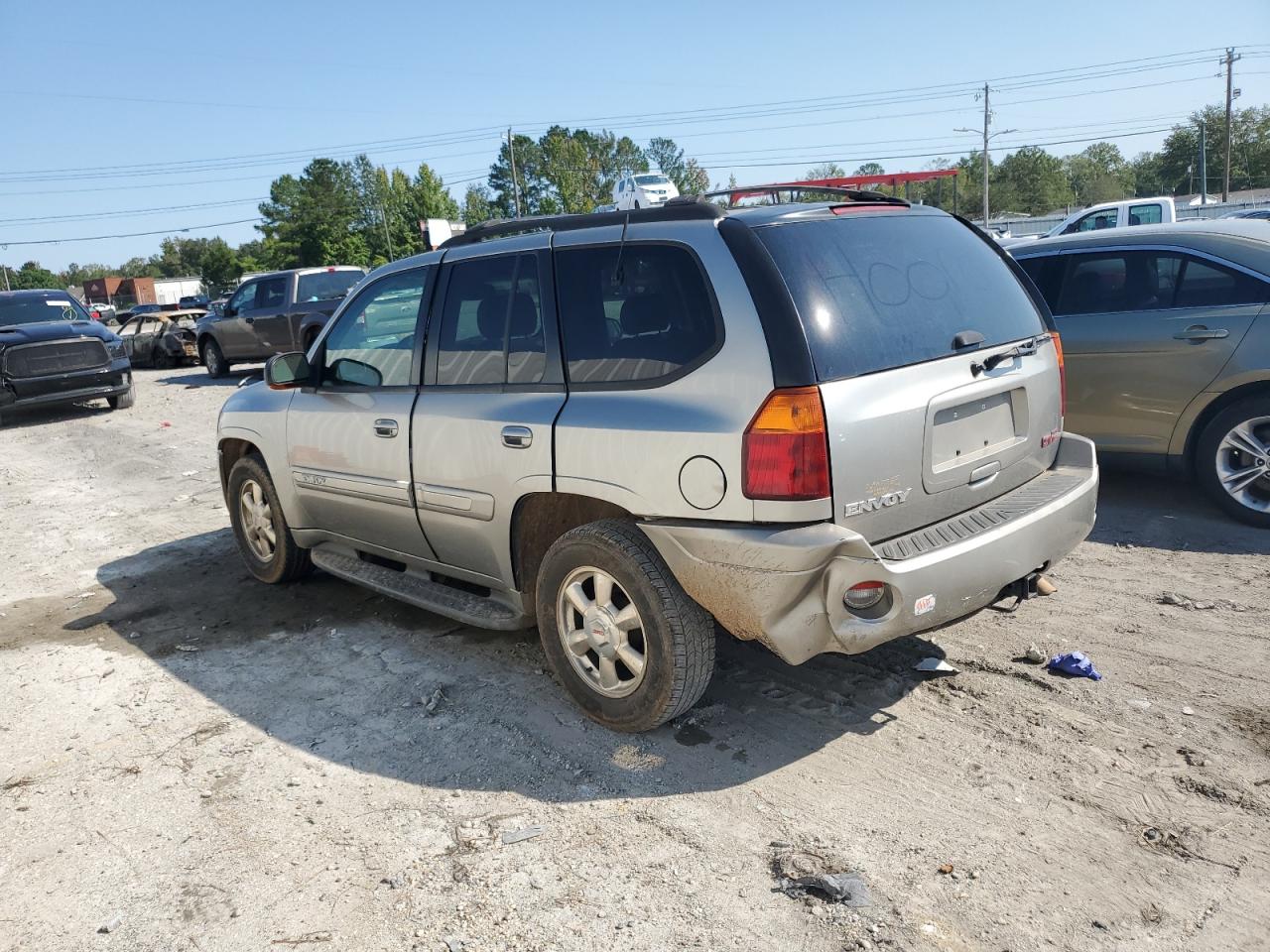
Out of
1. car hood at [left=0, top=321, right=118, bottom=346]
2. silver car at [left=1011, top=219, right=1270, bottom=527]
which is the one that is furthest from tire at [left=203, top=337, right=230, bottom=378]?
silver car at [left=1011, top=219, right=1270, bottom=527]

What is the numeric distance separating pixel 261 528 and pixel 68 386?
1080 cm

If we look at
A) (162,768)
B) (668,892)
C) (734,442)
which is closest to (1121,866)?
(668,892)

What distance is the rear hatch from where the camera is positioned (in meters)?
3.21

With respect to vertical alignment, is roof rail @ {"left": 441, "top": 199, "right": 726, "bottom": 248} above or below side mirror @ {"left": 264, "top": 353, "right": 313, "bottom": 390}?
above

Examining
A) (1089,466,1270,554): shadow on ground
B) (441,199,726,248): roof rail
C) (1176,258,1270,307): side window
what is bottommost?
(1089,466,1270,554): shadow on ground

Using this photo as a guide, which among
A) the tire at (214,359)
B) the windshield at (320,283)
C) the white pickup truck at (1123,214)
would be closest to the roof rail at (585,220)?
the windshield at (320,283)

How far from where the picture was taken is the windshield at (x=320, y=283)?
707 inches

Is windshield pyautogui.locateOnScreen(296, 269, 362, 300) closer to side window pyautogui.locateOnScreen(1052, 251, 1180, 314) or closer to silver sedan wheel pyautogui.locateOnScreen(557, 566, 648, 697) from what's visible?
side window pyautogui.locateOnScreen(1052, 251, 1180, 314)

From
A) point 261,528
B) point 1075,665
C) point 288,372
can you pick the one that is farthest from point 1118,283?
point 261,528

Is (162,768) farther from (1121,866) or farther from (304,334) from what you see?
(304,334)

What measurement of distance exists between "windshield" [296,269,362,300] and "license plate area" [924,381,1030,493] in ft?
52.5

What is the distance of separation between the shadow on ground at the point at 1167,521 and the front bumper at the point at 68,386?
14148 millimetres

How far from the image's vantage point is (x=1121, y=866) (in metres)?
2.82

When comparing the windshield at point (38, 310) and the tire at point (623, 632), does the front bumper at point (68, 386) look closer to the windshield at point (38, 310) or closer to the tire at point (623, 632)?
the windshield at point (38, 310)
